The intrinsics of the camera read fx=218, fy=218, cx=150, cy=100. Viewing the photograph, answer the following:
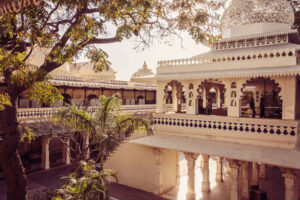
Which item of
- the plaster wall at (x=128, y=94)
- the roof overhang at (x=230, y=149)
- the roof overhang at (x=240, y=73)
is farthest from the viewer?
the plaster wall at (x=128, y=94)

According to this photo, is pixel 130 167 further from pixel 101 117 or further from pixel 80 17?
pixel 80 17

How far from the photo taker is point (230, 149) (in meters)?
8.53

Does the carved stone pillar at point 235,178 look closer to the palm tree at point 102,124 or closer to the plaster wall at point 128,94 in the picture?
the palm tree at point 102,124

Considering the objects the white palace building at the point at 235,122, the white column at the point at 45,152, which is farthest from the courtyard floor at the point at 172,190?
the white column at the point at 45,152

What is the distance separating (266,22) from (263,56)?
12.5 ft

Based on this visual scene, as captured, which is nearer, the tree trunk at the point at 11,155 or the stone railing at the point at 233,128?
the tree trunk at the point at 11,155

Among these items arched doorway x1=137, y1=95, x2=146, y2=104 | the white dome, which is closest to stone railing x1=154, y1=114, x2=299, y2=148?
the white dome

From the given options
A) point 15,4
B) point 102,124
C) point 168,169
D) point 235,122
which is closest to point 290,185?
point 235,122

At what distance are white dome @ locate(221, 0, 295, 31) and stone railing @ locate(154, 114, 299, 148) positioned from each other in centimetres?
612

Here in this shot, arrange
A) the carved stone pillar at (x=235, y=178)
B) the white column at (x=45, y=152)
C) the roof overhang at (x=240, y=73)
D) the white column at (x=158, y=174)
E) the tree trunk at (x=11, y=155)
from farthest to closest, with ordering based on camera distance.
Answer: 1. the white column at (x=45, y=152)
2. the white column at (x=158, y=174)
3. the carved stone pillar at (x=235, y=178)
4. the roof overhang at (x=240, y=73)
5. the tree trunk at (x=11, y=155)

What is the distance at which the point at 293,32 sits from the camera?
1077 centimetres

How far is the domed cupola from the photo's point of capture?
11539 mm

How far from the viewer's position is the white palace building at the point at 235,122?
806 centimetres

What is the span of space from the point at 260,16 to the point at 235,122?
6484mm
